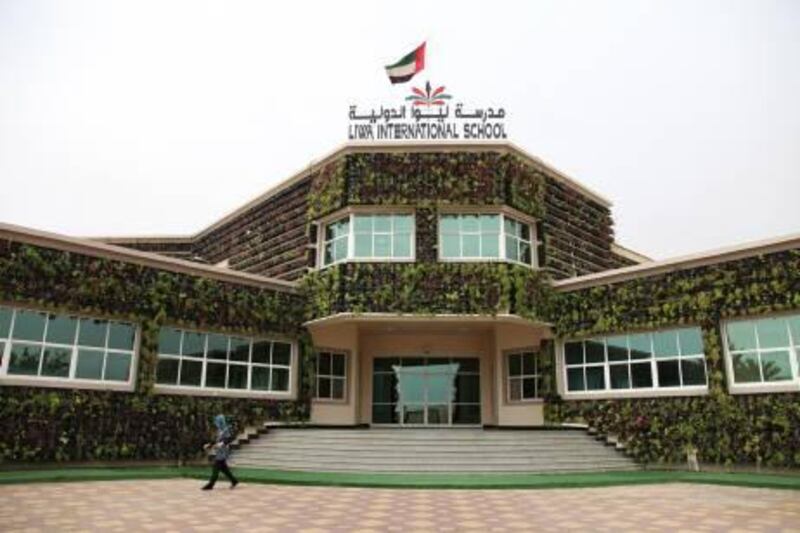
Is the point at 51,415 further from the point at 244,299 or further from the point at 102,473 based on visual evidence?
the point at 244,299

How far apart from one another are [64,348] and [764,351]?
16681 millimetres

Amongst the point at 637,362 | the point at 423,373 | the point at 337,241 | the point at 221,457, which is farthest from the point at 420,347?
the point at 221,457

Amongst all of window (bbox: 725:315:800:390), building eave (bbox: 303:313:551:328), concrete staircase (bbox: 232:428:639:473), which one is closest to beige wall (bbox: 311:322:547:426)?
building eave (bbox: 303:313:551:328)

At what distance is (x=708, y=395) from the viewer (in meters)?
15.0

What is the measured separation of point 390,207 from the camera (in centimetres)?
1903


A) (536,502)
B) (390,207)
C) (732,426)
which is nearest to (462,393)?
(390,207)

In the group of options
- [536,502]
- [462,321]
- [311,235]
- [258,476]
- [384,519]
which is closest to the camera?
[384,519]

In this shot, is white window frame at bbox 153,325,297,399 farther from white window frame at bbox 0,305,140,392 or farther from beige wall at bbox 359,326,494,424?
beige wall at bbox 359,326,494,424

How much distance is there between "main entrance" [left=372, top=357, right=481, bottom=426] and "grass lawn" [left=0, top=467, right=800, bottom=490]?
6998 mm

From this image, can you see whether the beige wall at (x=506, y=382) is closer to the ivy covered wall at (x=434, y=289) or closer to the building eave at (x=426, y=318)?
the building eave at (x=426, y=318)

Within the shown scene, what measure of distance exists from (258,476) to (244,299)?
6.27 meters

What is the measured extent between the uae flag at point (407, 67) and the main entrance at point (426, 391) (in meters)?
9.83

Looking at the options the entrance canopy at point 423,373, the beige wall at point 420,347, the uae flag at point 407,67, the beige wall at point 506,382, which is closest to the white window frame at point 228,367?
the entrance canopy at point 423,373

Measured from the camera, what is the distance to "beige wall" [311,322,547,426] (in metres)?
19.4
